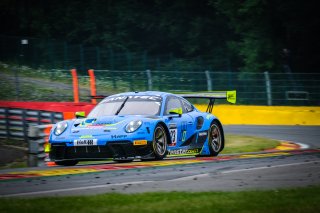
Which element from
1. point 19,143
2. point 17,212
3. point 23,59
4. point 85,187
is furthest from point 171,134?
point 23,59

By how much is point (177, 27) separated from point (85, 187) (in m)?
36.2

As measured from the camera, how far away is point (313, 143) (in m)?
17.6

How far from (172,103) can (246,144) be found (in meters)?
4.64

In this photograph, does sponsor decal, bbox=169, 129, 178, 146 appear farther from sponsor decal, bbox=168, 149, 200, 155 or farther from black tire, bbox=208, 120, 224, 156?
black tire, bbox=208, 120, 224, 156

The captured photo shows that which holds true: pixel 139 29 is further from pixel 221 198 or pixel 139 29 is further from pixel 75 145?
pixel 221 198

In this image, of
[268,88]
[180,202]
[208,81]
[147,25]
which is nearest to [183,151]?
[180,202]

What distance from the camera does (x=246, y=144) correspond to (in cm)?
1833

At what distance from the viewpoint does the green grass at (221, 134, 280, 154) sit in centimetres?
1695

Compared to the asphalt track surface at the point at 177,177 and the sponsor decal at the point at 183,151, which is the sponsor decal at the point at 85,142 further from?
the sponsor decal at the point at 183,151

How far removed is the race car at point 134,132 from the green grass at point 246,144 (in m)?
2.37

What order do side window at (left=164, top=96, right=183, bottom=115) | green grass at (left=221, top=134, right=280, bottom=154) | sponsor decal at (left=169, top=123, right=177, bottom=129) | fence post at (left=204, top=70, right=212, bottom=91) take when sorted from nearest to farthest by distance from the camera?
1. sponsor decal at (left=169, top=123, right=177, bottom=129)
2. side window at (left=164, top=96, right=183, bottom=115)
3. green grass at (left=221, top=134, right=280, bottom=154)
4. fence post at (left=204, top=70, right=212, bottom=91)

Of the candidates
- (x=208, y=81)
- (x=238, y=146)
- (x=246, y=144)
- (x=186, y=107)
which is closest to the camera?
(x=186, y=107)

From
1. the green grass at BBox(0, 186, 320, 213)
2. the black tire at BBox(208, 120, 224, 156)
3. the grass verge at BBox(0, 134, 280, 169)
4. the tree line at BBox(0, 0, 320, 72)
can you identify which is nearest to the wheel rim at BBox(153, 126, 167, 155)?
the black tire at BBox(208, 120, 224, 156)

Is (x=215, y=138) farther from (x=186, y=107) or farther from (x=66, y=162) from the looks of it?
(x=66, y=162)
